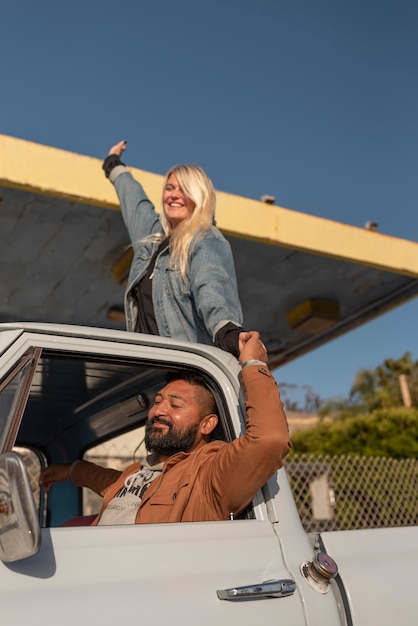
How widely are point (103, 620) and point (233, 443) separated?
0.61m

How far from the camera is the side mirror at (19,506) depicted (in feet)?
4.58

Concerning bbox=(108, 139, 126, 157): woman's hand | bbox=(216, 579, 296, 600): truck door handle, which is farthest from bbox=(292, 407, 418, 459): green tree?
bbox=(216, 579, 296, 600): truck door handle

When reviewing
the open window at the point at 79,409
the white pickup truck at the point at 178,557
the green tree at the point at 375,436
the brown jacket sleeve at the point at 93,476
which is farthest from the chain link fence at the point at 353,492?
the white pickup truck at the point at 178,557

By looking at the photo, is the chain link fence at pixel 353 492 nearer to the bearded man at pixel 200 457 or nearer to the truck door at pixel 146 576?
the bearded man at pixel 200 457

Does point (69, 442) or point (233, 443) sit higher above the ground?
point (69, 442)

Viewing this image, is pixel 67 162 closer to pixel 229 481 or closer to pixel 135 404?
pixel 135 404

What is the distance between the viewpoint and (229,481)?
1.94 metres

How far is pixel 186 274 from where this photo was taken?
282 centimetres

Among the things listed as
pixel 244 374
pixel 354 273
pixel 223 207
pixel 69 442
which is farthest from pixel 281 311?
pixel 244 374

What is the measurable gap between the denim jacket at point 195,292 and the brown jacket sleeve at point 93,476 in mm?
656

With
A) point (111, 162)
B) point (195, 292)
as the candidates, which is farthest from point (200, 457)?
point (111, 162)

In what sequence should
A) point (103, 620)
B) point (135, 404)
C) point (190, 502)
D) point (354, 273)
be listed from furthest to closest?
point (354, 273)
point (135, 404)
point (190, 502)
point (103, 620)

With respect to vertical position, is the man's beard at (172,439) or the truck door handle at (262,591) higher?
the man's beard at (172,439)

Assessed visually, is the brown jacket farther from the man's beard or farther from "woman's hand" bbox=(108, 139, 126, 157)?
"woman's hand" bbox=(108, 139, 126, 157)
